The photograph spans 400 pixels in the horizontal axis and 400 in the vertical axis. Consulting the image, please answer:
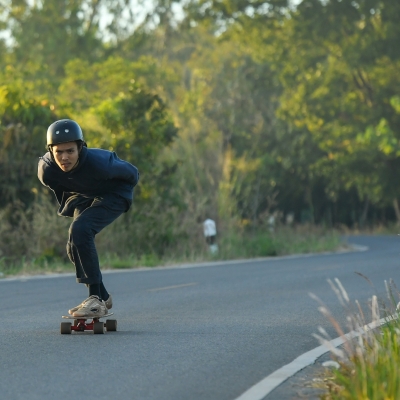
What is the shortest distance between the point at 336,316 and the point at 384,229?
4145 cm

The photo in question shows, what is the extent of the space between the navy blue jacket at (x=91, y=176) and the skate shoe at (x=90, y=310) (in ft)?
3.13

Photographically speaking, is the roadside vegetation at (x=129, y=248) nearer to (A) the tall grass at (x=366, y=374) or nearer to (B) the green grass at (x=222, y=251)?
(B) the green grass at (x=222, y=251)

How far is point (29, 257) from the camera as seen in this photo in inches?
925

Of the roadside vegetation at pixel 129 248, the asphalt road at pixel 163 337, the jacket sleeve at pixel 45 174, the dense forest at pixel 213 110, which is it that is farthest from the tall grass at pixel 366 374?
the dense forest at pixel 213 110

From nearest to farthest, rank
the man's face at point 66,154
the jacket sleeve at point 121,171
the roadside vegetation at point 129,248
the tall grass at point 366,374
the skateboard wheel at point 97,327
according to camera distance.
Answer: the tall grass at point 366,374, the man's face at point 66,154, the jacket sleeve at point 121,171, the skateboard wheel at point 97,327, the roadside vegetation at point 129,248

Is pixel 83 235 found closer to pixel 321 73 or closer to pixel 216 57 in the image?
pixel 321 73

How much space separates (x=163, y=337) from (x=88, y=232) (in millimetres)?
1109

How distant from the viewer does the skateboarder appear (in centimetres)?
928

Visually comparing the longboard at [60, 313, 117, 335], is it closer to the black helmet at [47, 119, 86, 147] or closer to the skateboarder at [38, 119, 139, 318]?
the skateboarder at [38, 119, 139, 318]

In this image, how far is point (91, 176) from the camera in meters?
9.55

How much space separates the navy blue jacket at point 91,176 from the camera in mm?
9492

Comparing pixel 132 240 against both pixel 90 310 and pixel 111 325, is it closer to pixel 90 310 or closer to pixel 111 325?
pixel 111 325

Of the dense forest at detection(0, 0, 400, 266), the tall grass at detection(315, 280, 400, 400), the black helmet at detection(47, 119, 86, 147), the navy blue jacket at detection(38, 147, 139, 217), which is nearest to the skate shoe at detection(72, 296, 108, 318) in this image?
the navy blue jacket at detection(38, 147, 139, 217)

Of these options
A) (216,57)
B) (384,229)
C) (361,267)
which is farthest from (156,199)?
(216,57)
